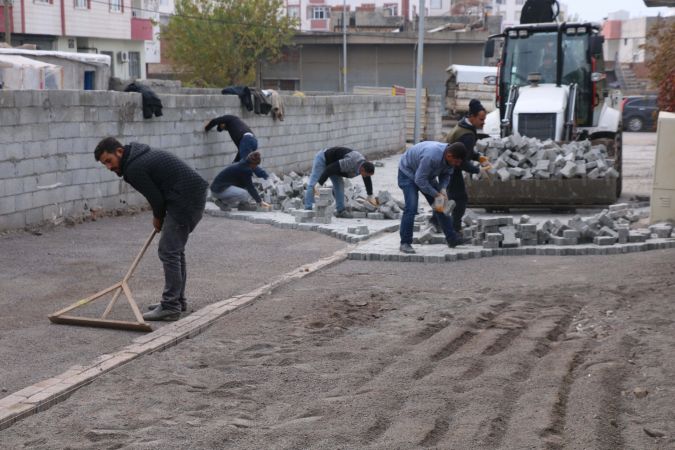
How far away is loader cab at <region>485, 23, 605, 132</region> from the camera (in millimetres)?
18094

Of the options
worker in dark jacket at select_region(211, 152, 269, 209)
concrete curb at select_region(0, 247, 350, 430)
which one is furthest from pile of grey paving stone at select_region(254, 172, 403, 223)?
concrete curb at select_region(0, 247, 350, 430)

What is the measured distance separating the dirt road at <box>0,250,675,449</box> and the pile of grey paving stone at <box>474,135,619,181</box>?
5.87 metres

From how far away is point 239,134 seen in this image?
55.3 feet

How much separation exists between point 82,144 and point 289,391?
879 cm

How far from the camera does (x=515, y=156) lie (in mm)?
15945

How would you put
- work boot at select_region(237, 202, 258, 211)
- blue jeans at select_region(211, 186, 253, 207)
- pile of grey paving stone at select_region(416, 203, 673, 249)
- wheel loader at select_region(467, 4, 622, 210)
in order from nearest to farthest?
pile of grey paving stone at select_region(416, 203, 673, 249)
blue jeans at select_region(211, 186, 253, 207)
work boot at select_region(237, 202, 258, 211)
wheel loader at select_region(467, 4, 622, 210)

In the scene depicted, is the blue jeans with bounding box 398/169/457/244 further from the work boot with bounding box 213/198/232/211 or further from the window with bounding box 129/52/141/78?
the window with bounding box 129/52/141/78

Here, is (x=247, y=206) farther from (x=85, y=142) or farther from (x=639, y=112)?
(x=639, y=112)

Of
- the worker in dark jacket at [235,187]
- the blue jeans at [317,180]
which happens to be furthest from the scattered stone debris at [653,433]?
the worker in dark jacket at [235,187]

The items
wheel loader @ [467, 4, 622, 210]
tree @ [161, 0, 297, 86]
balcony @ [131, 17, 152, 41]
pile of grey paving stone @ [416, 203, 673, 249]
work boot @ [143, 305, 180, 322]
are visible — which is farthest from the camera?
tree @ [161, 0, 297, 86]

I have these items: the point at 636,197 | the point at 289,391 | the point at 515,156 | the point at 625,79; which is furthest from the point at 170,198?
the point at 625,79

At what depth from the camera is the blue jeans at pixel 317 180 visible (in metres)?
14.6

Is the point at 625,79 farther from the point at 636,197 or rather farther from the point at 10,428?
the point at 10,428

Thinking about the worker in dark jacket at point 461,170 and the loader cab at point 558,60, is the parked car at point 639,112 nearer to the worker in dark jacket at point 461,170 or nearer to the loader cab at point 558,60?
the loader cab at point 558,60
